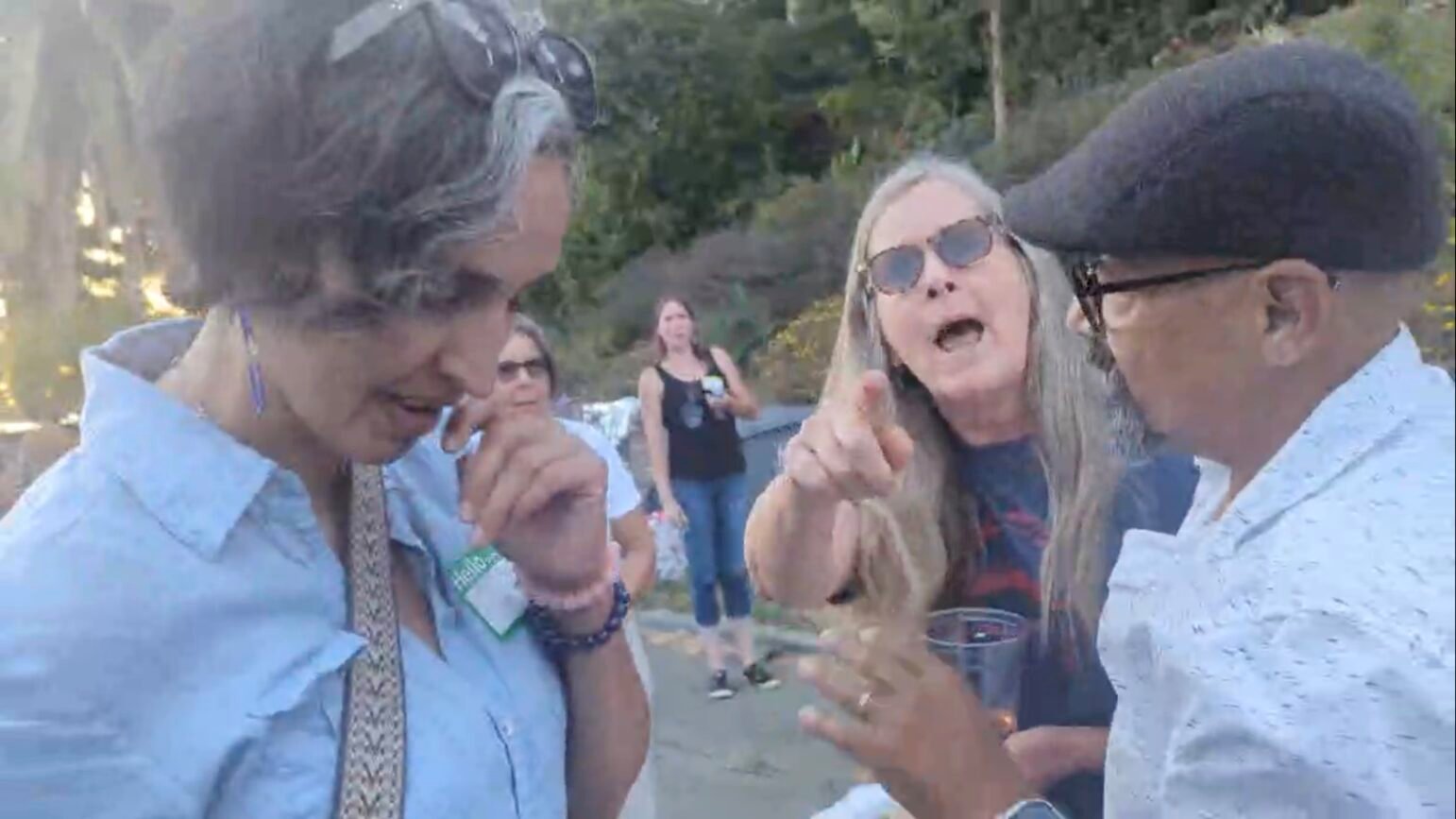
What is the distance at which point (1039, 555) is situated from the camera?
4.60 feet

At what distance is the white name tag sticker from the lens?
120 centimetres

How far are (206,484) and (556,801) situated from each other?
388 millimetres

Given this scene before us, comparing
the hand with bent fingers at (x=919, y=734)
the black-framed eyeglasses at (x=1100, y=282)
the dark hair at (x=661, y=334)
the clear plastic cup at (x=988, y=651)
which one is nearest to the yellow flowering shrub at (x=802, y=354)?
the dark hair at (x=661, y=334)

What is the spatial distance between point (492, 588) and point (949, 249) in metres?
0.61

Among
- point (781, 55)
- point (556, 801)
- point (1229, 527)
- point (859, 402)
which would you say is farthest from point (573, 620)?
point (781, 55)

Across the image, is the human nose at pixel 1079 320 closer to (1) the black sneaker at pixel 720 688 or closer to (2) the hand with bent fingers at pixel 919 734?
(2) the hand with bent fingers at pixel 919 734

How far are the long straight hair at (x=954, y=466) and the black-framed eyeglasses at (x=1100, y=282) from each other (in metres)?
0.36

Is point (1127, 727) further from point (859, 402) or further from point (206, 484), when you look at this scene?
point (206, 484)

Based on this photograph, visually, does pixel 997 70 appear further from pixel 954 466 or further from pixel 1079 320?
pixel 1079 320

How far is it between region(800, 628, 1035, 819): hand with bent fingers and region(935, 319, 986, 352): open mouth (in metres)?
0.47

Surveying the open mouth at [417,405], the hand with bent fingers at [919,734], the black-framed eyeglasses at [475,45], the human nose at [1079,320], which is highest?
the black-framed eyeglasses at [475,45]

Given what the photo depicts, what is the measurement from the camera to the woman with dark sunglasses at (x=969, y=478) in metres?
1.26

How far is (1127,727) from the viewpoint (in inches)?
36.6

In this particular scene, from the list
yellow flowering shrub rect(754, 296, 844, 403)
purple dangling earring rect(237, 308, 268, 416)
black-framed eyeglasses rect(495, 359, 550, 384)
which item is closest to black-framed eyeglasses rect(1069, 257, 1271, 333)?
purple dangling earring rect(237, 308, 268, 416)
